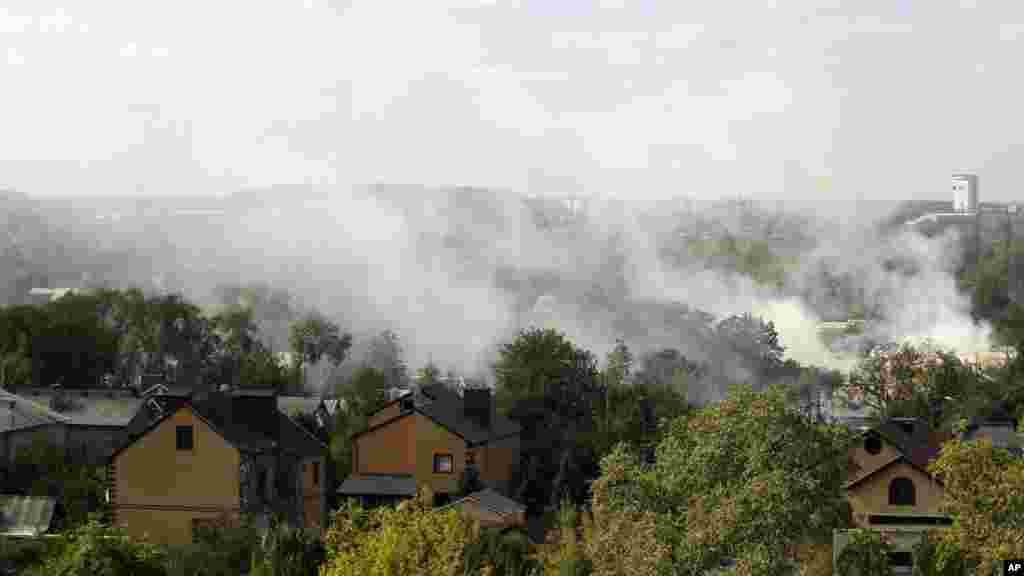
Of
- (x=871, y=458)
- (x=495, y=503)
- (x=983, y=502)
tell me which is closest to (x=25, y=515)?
(x=495, y=503)

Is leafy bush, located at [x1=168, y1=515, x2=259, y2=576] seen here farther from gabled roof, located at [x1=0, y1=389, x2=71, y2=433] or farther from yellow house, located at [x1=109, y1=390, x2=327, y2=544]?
gabled roof, located at [x1=0, y1=389, x2=71, y2=433]

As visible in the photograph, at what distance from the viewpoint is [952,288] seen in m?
188

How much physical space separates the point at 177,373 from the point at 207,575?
243 feet

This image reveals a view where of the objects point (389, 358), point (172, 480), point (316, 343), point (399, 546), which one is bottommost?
point (399, 546)

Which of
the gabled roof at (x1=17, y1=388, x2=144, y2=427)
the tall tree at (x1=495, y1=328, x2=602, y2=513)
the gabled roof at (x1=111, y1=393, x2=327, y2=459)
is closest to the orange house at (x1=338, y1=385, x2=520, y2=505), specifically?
the gabled roof at (x1=111, y1=393, x2=327, y2=459)

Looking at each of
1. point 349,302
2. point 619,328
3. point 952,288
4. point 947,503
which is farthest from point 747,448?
point 952,288

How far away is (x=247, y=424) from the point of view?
2857 inches

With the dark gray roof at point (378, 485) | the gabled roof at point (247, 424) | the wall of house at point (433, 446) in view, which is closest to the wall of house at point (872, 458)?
the wall of house at point (433, 446)

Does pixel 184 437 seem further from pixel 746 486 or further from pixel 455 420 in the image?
pixel 746 486

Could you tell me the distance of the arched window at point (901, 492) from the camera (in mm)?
71500

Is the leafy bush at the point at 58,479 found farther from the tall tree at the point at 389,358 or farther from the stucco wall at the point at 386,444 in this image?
the tall tree at the point at 389,358

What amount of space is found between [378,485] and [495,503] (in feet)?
32.2

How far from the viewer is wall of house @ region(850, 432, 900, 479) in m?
72.3

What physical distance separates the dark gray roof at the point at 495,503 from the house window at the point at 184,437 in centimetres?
994
